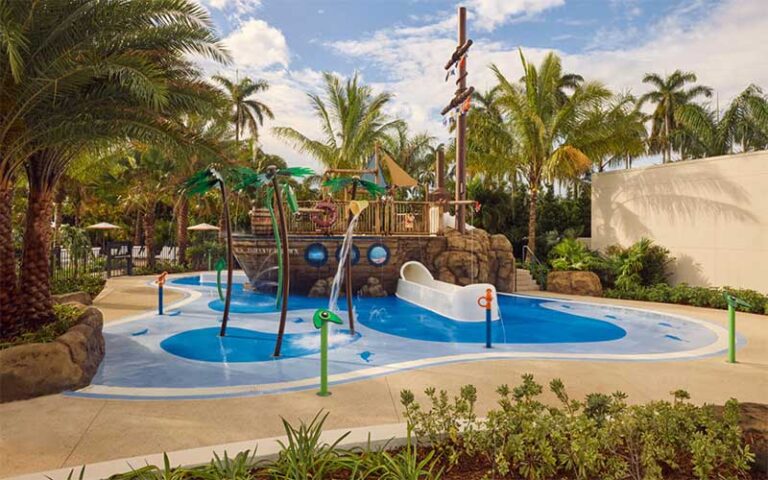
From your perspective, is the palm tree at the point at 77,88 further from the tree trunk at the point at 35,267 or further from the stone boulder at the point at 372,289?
the stone boulder at the point at 372,289

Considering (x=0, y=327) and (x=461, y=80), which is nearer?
(x=0, y=327)

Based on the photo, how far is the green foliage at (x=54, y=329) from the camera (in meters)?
6.64

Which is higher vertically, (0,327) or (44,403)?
(0,327)

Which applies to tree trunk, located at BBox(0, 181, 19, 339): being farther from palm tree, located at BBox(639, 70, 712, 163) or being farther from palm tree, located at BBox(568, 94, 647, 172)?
palm tree, located at BBox(639, 70, 712, 163)

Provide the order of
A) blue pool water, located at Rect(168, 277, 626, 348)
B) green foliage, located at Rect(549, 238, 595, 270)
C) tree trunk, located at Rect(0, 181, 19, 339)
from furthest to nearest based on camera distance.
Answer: green foliage, located at Rect(549, 238, 595, 270) → blue pool water, located at Rect(168, 277, 626, 348) → tree trunk, located at Rect(0, 181, 19, 339)

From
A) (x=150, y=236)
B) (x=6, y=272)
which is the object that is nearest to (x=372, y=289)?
→ (x=6, y=272)

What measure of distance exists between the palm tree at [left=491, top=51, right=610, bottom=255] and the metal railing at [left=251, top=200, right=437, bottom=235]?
521 cm

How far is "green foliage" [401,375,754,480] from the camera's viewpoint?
325cm

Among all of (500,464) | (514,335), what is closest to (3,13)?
(500,464)

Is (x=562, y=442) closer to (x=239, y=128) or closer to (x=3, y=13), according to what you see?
(x=3, y=13)

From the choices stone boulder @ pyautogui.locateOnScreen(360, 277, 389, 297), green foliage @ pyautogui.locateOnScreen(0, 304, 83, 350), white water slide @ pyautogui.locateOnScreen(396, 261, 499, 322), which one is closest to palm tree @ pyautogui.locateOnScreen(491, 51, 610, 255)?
white water slide @ pyautogui.locateOnScreen(396, 261, 499, 322)

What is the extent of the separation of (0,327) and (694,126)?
24470 mm

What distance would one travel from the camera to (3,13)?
5422 millimetres

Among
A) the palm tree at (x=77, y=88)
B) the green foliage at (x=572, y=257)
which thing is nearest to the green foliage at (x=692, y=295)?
the green foliage at (x=572, y=257)
